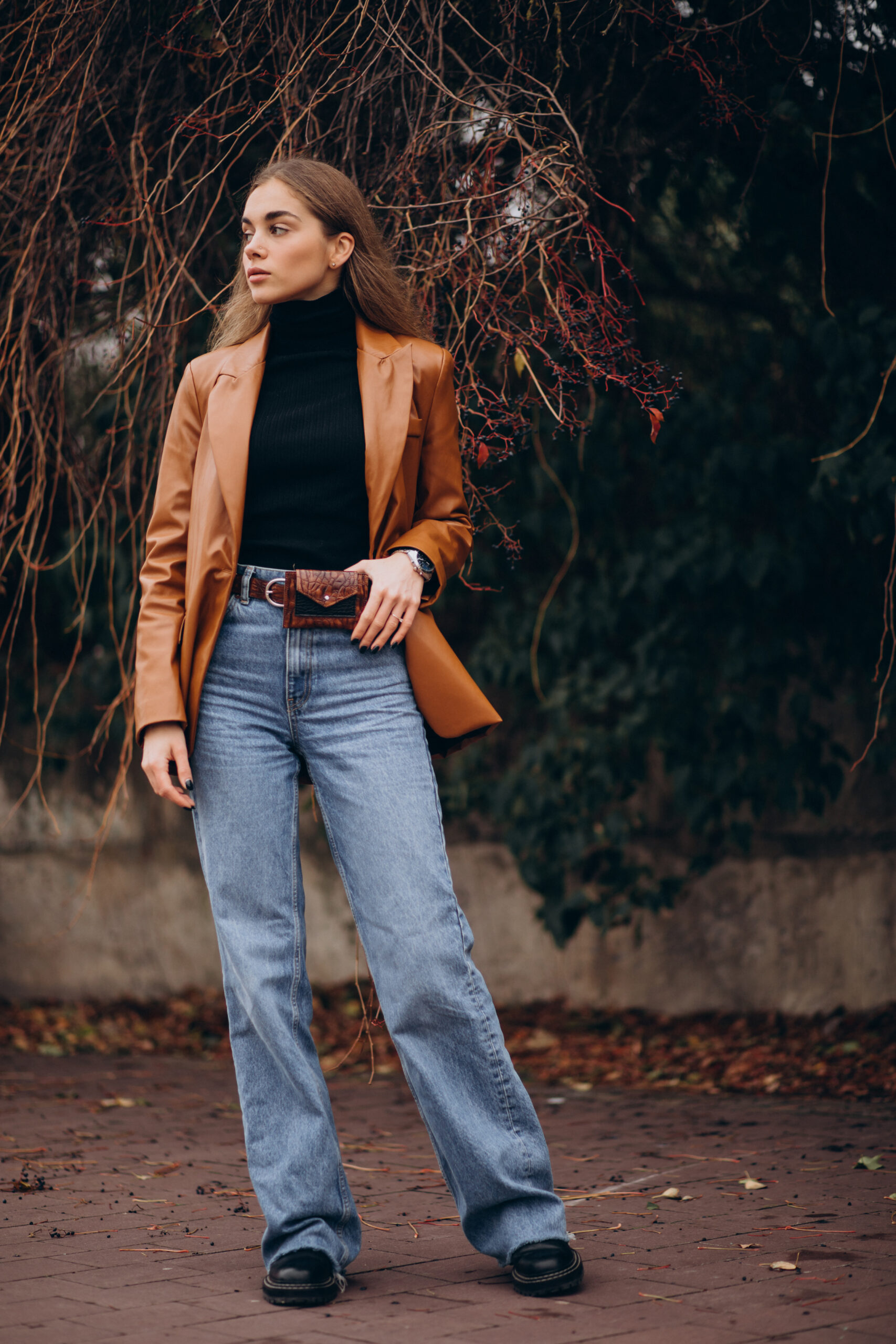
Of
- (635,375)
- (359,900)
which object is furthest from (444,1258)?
(635,375)

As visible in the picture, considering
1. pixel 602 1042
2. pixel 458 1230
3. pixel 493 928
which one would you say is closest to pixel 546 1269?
pixel 458 1230

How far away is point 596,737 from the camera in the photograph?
590 cm

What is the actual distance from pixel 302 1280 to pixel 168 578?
1384mm

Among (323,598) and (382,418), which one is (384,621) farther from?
(382,418)

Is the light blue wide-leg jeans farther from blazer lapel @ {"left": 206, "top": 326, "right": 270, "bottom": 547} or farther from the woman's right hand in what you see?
blazer lapel @ {"left": 206, "top": 326, "right": 270, "bottom": 547}

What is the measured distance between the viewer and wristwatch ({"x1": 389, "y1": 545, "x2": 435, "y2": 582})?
289 cm

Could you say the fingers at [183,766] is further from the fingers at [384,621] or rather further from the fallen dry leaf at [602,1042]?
the fallen dry leaf at [602,1042]

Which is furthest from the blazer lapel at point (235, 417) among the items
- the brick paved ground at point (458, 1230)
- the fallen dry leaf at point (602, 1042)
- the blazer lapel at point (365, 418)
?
the fallen dry leaf at point (602, 1042)

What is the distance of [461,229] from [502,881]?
3.58 metres

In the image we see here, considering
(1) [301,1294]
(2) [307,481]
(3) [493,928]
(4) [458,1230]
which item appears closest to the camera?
(1) [301,1294]

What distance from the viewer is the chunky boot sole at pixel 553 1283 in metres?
2.78

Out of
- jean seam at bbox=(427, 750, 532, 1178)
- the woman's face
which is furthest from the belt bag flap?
the woman's face

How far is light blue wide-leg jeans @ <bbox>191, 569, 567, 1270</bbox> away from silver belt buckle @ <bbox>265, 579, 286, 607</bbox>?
0.02 metres

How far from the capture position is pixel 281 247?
2.91 meters
